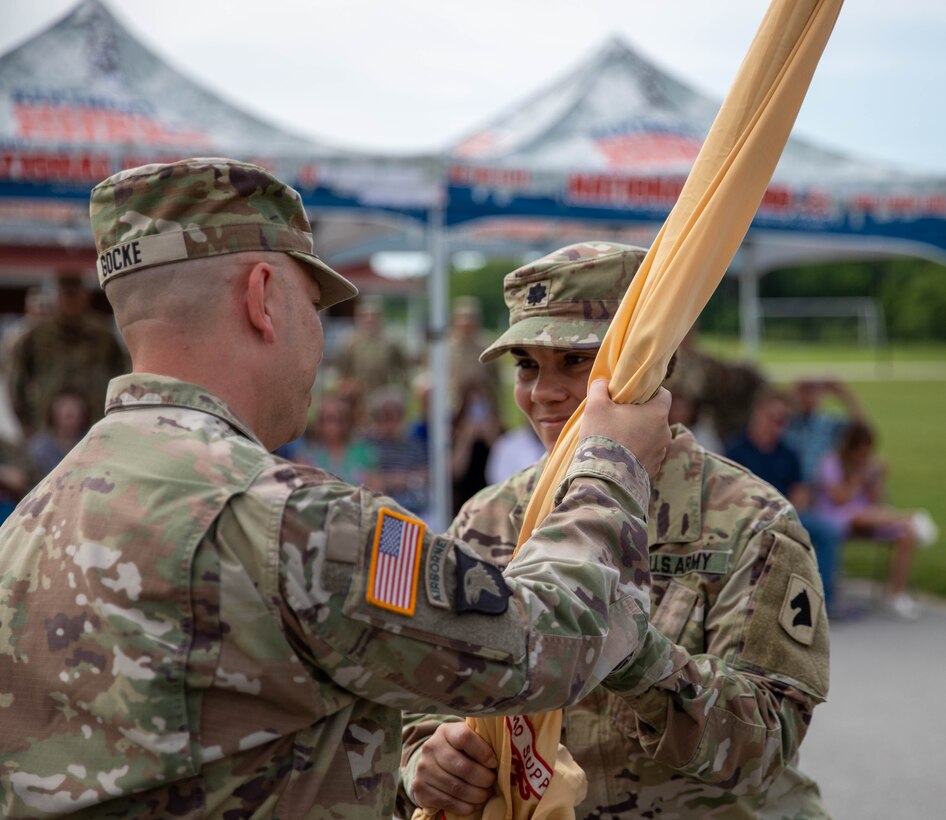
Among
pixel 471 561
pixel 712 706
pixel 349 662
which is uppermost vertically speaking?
pixel 471 561

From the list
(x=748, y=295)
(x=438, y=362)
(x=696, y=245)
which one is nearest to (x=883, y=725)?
(x=438, y=362)

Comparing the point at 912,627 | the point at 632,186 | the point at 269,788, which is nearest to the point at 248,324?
the point at 269,788

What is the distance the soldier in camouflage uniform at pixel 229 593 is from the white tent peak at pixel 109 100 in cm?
566

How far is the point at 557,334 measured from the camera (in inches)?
94.3

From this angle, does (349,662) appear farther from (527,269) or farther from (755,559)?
(527,269)

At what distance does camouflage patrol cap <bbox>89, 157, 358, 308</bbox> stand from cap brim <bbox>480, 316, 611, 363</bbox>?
78 cm

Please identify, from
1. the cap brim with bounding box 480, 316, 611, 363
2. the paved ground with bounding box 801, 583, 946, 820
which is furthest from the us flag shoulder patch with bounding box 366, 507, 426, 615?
the paved ground with bounding box 801, 583, 946, 820

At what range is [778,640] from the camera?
2.08m

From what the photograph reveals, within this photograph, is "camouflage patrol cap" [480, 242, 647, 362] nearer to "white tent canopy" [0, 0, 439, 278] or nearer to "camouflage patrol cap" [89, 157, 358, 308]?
"camouflage patrol cap" [89, 157, 358, 308]

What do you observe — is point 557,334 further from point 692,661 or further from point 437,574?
point 437,574

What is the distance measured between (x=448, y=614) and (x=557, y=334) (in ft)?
3.48

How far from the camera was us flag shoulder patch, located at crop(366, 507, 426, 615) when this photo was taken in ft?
4.67

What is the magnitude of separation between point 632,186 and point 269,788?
6.77m

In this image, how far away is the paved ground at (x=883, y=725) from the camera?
511 centimetres
